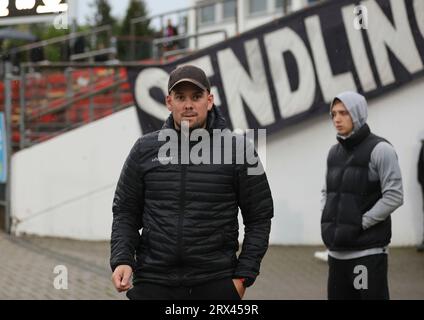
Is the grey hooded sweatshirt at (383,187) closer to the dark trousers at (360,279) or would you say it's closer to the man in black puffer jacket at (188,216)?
the dark trousers at (360,279)

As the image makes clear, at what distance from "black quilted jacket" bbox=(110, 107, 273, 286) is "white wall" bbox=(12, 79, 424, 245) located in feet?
22.5

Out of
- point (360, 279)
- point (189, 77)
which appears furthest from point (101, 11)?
point (189, 77)

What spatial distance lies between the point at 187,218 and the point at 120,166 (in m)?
7.55

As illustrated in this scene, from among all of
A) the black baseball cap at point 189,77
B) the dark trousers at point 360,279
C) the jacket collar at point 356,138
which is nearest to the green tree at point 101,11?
the jacket collar at point 356,138

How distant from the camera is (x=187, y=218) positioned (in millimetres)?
3402

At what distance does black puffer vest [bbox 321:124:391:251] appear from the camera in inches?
184

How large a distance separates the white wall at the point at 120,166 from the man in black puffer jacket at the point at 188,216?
6875 mm

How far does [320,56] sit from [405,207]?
247 centimetres

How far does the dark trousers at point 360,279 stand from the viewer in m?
4.54
